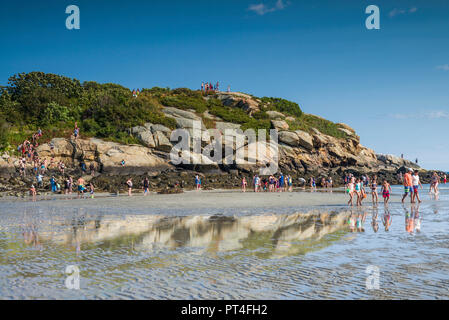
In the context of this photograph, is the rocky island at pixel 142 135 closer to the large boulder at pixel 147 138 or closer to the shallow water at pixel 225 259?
the large boulder at pixel 147 138

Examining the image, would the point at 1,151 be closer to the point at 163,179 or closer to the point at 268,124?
the point at 163,179

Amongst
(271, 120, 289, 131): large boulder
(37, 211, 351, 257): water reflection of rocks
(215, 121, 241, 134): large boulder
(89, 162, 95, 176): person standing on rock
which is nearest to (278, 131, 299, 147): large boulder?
(271, 120, 289, 131): large boulder

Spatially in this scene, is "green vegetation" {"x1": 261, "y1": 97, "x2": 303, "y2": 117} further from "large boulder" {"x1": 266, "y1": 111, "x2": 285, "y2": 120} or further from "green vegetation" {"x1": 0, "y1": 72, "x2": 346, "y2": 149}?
A: "green vegetation" {"x1": 0, "y1": 72, "x2": 346, "y2": 149}

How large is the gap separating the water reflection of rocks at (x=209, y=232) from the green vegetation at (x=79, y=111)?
3336cm

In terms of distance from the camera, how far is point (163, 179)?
4153 centimetres

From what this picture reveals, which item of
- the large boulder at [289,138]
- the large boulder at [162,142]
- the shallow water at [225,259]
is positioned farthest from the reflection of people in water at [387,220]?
the large boulder at [289,138]

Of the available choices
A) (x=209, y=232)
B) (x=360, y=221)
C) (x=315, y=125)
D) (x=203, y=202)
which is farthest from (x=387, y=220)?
(x=315, y=125)

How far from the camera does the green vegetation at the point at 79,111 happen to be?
50.0 m

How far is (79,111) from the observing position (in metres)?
55.3

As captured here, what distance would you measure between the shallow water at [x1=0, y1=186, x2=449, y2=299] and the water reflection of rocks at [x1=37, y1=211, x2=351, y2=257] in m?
0.03

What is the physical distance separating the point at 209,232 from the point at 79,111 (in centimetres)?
4713

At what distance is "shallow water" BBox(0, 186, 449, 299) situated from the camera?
670 centimetres

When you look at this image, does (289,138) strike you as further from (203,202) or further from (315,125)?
(203,202)
